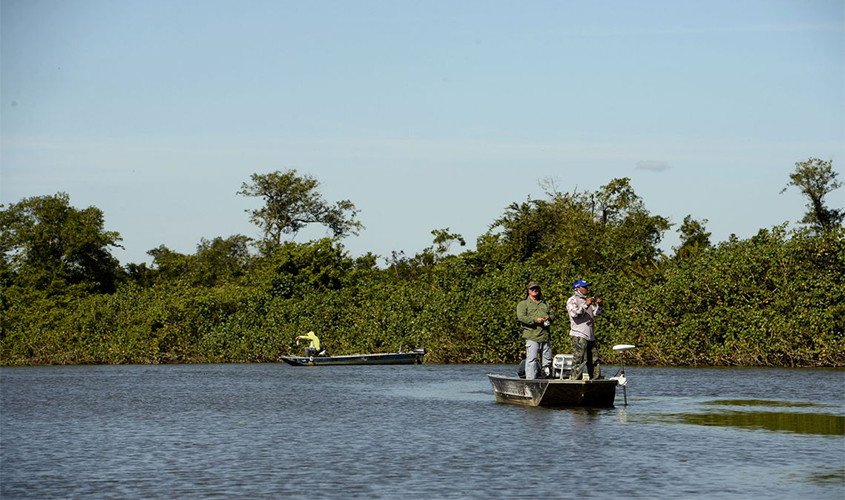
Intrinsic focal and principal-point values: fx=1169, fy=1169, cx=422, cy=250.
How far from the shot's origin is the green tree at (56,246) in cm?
6606

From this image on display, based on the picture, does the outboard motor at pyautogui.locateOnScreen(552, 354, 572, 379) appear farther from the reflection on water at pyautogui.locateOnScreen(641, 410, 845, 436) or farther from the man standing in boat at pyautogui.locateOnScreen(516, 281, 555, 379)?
the reflection on water at pyautogui.locateOnScreen(641, 410, 845, 436)

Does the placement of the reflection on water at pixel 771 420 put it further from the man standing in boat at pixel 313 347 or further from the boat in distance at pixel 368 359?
the man standing in boat at pixel 313 347

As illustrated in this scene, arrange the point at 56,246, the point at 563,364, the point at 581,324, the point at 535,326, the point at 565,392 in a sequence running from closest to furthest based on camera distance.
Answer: the point at 581,324 < the point at 565,392 < the point at 563,364 < the point at 535,326 < the point at 56,246

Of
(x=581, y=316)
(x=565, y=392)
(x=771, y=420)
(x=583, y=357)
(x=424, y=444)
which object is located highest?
(x=581, y=316)

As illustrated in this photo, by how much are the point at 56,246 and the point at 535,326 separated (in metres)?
51.7

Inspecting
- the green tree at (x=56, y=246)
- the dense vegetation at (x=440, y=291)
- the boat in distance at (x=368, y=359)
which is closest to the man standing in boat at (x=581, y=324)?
the dense vegetation at (x=440, y=291)

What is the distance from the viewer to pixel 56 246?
6794 cm

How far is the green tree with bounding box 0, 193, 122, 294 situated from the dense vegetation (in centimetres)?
9

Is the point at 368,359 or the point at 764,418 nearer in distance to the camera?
the point at 764,418

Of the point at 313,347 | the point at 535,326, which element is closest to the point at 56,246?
the point at 313,347

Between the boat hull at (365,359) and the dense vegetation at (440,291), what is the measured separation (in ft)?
5.71

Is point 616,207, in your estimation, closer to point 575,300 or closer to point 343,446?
point 575,300

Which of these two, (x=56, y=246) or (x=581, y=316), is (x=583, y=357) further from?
(x=56, y=246)

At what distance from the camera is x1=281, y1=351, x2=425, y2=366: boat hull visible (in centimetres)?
4728
